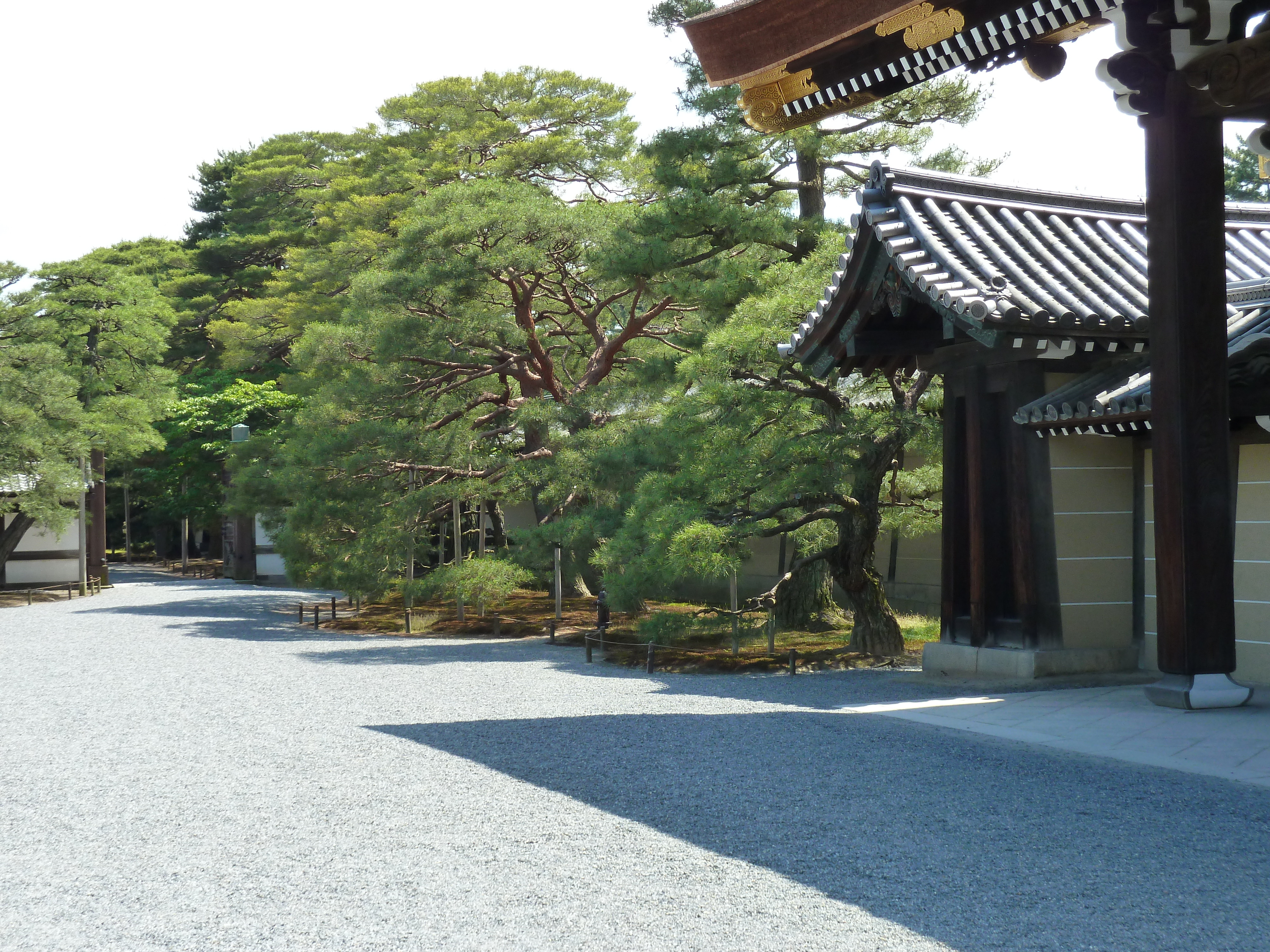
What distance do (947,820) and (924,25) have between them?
4153mm

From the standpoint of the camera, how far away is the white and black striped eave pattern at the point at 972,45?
227 inches

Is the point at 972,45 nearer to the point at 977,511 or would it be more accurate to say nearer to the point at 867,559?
the point at 977,511

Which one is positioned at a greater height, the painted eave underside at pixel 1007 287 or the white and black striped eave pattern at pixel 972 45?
the white and black striped eave pattern at pixel 972 45

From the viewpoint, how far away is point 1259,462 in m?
7.74

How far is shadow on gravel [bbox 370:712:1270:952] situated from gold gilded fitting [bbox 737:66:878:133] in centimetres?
378

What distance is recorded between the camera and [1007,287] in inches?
310

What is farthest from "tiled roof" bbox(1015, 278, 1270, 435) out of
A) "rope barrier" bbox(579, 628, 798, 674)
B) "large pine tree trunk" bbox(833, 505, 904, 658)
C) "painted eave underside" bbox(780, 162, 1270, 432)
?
"rope barrier" bbox(579, 628, 798, 674)

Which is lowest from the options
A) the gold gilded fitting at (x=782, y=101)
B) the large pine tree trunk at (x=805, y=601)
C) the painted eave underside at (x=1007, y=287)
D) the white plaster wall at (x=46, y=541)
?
the large pine tree trunk at (x=805, y=601)

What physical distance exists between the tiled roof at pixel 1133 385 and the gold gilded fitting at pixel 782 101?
8.93 feet

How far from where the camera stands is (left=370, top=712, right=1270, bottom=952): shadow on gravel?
11.2ft

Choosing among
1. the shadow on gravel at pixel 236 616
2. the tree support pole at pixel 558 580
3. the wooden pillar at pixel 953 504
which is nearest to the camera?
the wooden pillar at pixel 953 504

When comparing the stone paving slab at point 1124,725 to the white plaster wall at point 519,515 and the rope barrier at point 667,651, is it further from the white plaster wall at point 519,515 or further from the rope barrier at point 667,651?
the white plaster wall at point 519,515

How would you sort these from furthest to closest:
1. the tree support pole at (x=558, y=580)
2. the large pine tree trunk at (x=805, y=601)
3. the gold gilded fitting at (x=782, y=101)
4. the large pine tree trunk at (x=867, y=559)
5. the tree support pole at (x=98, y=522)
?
the tree support pole at (x=98, y=522), the tree support pole at (x=558, y=580), the large pine tree trunk at (x=805, y=601), the large pine tree trunk at (x=867, y=559), the gold gilded fitting at (x=782, y=101)

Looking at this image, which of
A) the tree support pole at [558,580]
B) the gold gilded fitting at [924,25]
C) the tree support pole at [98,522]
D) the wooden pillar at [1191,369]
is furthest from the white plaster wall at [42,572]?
the wooden pillar at [1191,369]
